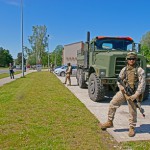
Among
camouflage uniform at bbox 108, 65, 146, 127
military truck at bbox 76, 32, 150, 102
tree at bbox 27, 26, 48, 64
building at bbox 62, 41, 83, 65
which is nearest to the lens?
camouflage uniform at bbox 108, 65, 146, 127

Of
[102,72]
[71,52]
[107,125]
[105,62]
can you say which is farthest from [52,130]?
[71,52]

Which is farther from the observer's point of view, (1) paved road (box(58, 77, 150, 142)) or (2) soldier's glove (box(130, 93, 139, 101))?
(1) paved road (box(58, 77, 150, 142))

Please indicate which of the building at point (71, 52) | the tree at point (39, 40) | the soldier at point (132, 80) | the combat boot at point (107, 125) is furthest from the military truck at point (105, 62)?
the tree at point (39, 40)

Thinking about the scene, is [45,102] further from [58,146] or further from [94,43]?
[58,146]

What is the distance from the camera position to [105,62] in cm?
943

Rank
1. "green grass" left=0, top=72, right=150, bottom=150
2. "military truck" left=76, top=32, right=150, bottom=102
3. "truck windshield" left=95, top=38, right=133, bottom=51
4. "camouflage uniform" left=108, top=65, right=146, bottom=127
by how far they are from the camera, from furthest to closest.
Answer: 1. "truck windshield" left=95, top=38, right=133, bottom=51
2. "military truck" left=76, top=32, right=150, bottom=102
3. "camouflage uniform" left=108, top=65, right=146, bottom=127
4. "green grass" left=0, top=72, right=150, bottom=150

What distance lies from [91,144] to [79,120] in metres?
1.79

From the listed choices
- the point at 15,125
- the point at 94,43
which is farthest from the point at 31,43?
the point at 15,125

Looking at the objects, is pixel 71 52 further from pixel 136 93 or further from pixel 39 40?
pixel 39 40

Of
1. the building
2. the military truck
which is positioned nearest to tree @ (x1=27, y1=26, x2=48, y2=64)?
the building

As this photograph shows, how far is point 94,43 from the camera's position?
36.5 ft

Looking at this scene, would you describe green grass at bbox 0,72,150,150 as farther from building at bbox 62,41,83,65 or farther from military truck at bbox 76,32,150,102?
building at bbox 62,41,83,65

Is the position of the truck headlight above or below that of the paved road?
above

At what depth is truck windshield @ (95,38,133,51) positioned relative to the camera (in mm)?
11102
